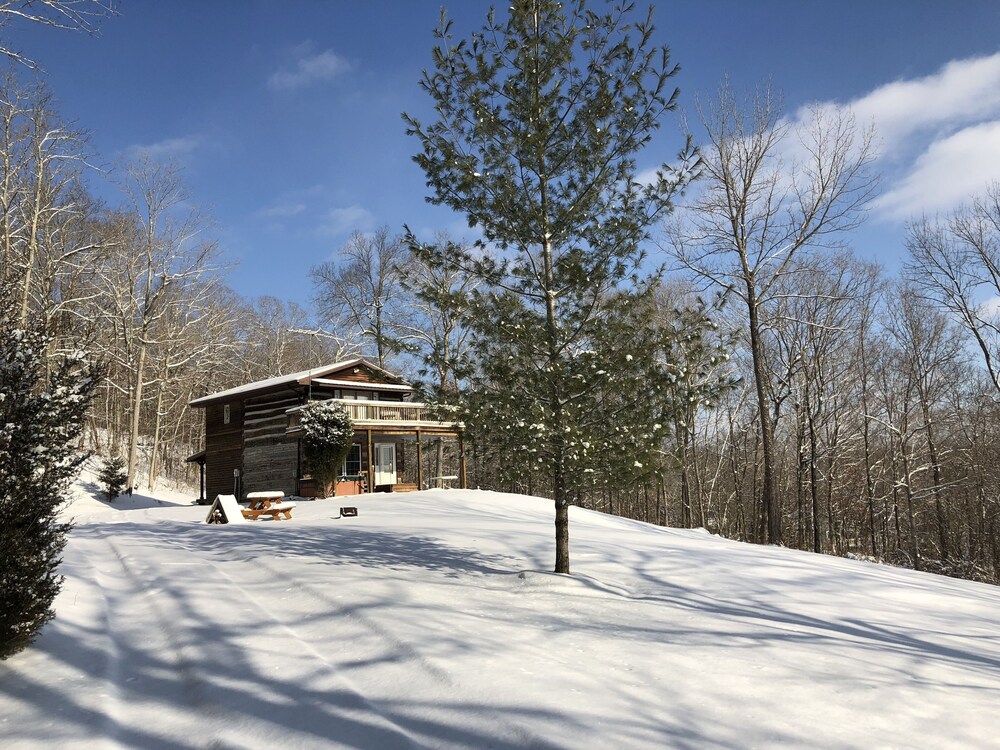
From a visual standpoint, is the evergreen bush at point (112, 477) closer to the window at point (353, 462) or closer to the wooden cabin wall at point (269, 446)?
the wooden cabin wall at point (269, 446)

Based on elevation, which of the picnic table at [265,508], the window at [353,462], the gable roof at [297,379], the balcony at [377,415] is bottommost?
the picnic table at [265,508]

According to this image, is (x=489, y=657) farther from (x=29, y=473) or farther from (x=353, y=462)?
(x=353, y=462)

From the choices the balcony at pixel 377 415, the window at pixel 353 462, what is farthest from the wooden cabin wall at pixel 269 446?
the window at pixel 353 462

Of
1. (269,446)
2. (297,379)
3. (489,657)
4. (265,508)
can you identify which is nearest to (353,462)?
(269,446)

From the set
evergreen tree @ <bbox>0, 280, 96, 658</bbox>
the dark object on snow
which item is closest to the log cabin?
the dark object on snow

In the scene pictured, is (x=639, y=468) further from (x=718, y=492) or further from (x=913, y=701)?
(x=718, y=492)

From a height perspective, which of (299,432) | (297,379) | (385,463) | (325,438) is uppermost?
(297,379)

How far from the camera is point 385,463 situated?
27797mm

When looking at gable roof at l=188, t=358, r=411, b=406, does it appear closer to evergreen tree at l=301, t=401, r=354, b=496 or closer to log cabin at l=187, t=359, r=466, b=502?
log cabin at l=187, t=359, r=466, b=502

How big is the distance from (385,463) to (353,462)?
2113 mm

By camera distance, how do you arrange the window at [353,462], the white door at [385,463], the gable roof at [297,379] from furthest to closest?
the white door at [385,463] < the window at [353,462] < the gable roof at [297,379]

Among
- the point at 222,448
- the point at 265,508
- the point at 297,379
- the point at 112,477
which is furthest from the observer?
the point at 222,448

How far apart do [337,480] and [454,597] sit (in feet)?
60.8

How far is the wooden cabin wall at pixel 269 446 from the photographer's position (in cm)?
2511
